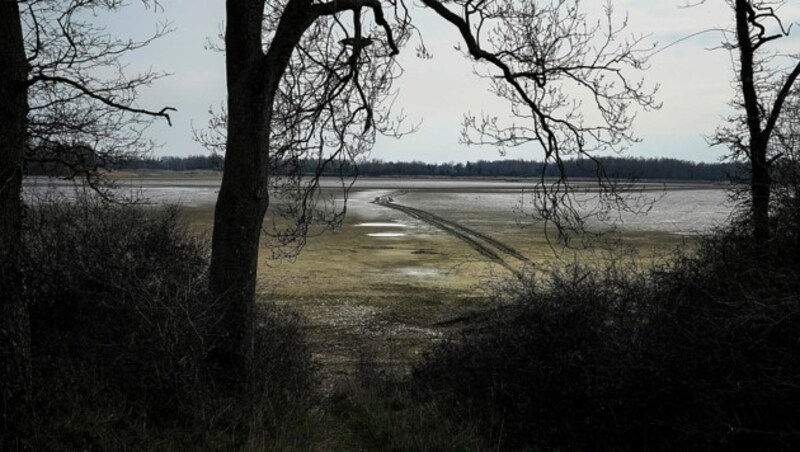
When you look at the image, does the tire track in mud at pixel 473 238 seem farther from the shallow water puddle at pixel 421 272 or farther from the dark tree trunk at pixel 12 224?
the dark tree trunk at pixel 12 224

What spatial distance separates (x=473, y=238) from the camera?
35375 mm

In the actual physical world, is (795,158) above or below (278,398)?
above

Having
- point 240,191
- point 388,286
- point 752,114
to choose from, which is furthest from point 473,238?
point 240,191

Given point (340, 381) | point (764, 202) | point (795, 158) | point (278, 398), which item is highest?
point (795, 158)

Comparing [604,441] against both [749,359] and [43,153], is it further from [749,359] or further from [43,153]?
[43,153]

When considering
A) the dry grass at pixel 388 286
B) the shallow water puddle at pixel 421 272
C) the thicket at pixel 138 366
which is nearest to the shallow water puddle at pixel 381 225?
the dry grass at pixel 388 286

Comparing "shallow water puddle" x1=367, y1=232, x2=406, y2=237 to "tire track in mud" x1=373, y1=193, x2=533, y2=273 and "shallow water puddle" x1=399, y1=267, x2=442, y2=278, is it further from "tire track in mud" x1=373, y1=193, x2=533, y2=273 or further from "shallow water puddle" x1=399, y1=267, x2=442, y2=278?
"shallow water puddle" x1=399, y1=267, x2=442, y2=278

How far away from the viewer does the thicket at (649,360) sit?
6941 mm

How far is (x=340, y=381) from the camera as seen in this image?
1139cm

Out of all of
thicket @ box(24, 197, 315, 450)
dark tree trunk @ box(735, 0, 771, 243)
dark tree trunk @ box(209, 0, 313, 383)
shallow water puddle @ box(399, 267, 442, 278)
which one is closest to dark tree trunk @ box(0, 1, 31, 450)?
thicket @ box(24, 197, 315, 450)

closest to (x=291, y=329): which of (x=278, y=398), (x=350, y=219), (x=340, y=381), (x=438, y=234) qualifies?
(x=340, y=381)

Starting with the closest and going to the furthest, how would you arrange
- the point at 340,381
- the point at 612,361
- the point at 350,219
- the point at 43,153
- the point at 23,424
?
1. the point at 23,424
2. the point at 612,361
3. the point at 43,153
4. the point at 340,381
5. the point at 350,219

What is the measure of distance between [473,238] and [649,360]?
27164 millimetres

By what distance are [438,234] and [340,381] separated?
2581 cm
